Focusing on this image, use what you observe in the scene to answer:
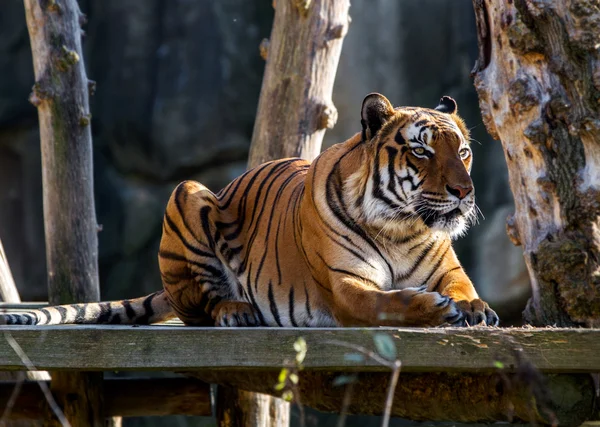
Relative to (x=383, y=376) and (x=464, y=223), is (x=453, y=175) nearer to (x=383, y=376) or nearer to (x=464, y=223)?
(x=464, y=223)

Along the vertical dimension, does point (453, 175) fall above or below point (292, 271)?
above

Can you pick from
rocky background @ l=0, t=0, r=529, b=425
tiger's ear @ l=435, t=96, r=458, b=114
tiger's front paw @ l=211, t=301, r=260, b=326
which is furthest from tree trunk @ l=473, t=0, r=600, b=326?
rocky background @ l=0, t=0, r=529, b=425

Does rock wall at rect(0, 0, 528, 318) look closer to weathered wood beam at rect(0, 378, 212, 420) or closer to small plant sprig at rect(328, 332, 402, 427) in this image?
weathered wood beam at rect(0, 378, 212, 420)

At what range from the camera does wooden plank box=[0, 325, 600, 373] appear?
112 inches

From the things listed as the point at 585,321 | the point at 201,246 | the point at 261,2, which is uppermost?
the point at 261,2

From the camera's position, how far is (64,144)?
5.64 m

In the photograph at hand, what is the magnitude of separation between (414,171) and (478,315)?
29.9 inches

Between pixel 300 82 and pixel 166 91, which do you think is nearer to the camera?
pixel 300 82

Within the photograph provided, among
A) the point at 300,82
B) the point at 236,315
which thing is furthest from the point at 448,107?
the point at 300,82

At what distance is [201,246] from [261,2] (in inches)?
190

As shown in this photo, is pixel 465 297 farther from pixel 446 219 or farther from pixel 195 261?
pixel 195 261

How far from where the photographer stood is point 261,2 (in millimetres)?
8586

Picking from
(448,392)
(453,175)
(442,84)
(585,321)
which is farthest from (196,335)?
(442,84)

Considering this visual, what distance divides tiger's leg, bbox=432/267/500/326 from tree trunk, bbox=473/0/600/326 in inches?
11.4
